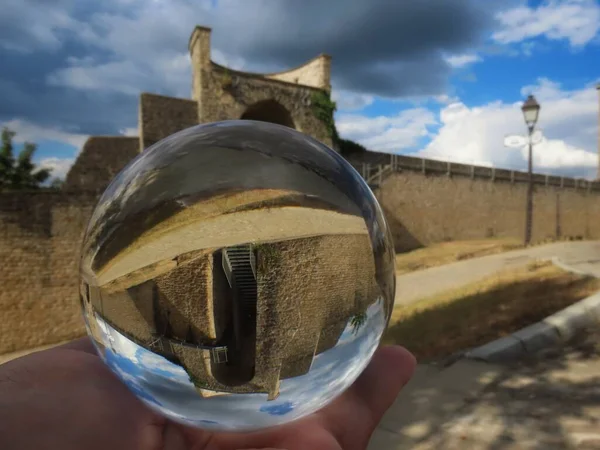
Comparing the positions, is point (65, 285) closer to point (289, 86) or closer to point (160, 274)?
point (289, 86)

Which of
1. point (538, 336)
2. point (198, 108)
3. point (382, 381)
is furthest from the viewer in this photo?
point (198, 108)

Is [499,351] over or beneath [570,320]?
beneath

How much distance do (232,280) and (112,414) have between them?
761 millimetres

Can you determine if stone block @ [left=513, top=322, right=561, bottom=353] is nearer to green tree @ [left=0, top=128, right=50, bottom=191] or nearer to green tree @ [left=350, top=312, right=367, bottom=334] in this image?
green tree @ [left=350, top=312, right=367, bottom=334]

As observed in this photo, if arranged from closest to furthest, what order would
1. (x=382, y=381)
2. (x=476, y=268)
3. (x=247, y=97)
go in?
(x=382, y=381) → (x=476, y=268) → (x=247, y=97)

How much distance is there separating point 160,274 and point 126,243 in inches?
6.7

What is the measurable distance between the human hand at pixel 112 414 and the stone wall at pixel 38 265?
12370 millimetres

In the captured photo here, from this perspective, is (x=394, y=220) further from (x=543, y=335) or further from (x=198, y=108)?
(x=543, y=335)

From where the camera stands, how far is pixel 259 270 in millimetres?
1265

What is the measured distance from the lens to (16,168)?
19062 millimetres

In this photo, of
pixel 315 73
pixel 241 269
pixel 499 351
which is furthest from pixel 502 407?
pixel 315 73

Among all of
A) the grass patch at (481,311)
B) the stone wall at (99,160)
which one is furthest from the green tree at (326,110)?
the grass patch at (481,311)

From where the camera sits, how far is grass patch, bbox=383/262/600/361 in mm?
5762

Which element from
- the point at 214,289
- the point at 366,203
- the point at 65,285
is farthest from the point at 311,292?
the point at 65,285
